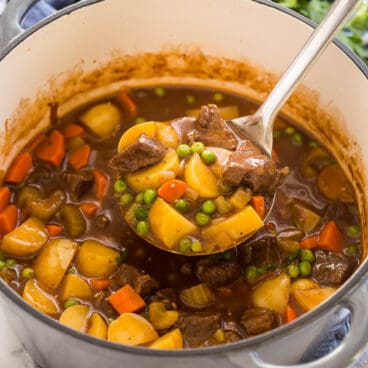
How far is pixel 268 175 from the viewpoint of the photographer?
2871mm

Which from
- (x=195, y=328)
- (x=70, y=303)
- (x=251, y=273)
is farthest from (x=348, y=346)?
(x=70, y=303)

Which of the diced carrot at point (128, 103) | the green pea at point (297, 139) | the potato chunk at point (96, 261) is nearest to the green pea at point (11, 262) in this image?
the potato chunk at point (96, 261)

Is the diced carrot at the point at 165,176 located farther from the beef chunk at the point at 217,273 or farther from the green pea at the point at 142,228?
the beef chunk at the point at 217,273

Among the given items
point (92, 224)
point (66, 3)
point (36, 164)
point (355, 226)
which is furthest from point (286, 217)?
point (66, 3)

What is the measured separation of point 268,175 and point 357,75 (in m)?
0.60

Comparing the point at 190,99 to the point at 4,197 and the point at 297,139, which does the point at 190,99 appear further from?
the point at 4,197

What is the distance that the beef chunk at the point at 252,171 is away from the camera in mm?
2803

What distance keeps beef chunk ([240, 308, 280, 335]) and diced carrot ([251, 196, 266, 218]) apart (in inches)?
15.4

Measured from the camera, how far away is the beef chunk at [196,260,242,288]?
291 centimetres

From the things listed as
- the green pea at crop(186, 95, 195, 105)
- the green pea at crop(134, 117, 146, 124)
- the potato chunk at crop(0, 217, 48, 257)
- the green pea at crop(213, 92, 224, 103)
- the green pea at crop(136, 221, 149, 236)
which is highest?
the green pea at crop(213, 92, 224, 103)

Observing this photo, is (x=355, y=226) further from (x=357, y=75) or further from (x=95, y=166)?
(x=95, y=166)

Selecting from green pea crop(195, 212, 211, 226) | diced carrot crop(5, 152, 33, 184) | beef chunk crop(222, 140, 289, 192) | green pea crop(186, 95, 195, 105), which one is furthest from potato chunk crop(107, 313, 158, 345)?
green pea crop(186, 95, 195, 105)

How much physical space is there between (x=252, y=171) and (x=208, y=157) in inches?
8.0

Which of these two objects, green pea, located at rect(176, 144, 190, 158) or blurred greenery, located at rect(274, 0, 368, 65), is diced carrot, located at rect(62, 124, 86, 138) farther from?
blurred greenery, located at rect(274, 0, 368, 65)
